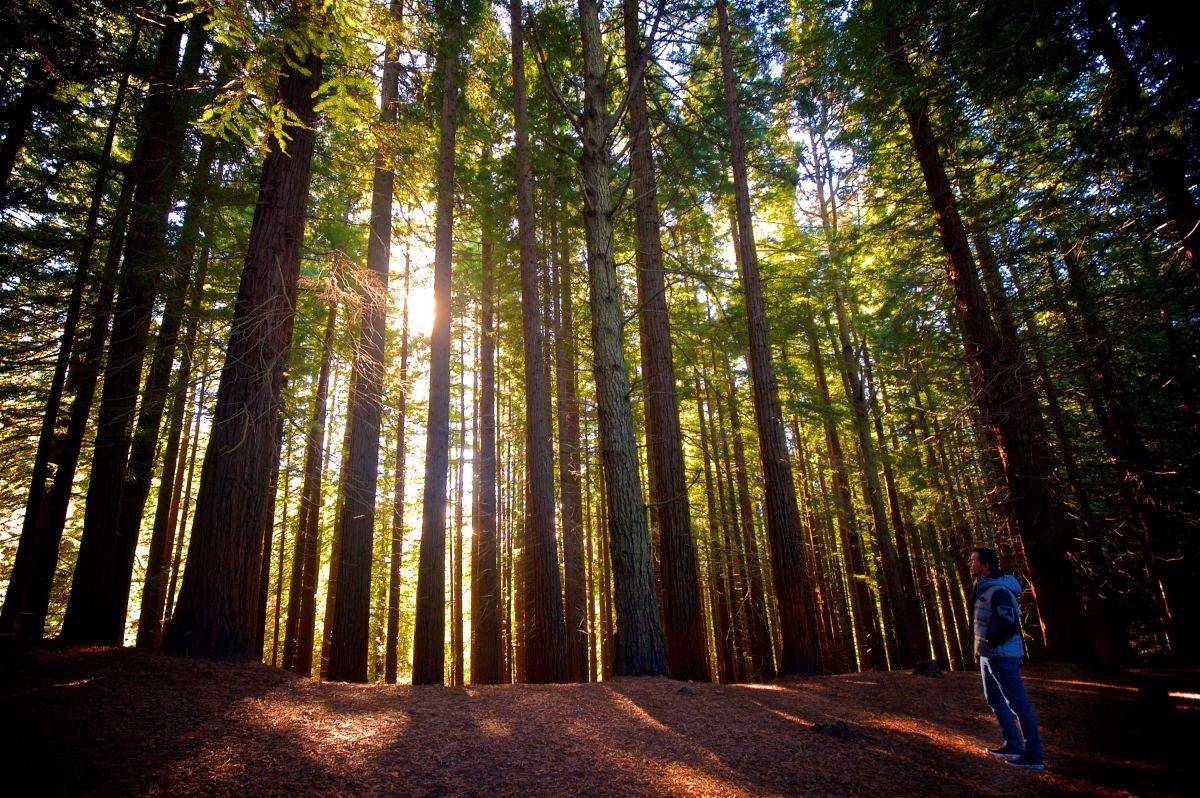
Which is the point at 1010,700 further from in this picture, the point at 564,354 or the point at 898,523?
the point at 564,354

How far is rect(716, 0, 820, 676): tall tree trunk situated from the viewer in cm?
802

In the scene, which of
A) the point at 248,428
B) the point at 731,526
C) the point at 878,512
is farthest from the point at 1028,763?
the point at 731,526

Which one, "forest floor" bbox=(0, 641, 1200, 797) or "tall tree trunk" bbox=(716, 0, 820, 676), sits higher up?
"tall tree trunk" bbox=(716, 0, 820, 676)

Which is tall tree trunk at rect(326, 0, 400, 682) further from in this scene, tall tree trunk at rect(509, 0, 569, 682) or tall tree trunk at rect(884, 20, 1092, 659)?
tall tree trunk at rect(884, 20, 1092, 659)

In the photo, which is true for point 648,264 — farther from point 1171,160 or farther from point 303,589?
point 303,589

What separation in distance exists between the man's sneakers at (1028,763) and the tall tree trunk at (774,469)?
380 cm

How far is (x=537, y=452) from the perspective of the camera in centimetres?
991

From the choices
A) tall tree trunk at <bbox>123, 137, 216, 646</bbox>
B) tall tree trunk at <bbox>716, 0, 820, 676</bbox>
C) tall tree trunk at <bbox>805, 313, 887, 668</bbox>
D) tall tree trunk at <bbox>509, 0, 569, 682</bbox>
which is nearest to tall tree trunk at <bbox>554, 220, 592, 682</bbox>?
tall tree trunk at <bbox>509, 0, 569, 682</bbox>

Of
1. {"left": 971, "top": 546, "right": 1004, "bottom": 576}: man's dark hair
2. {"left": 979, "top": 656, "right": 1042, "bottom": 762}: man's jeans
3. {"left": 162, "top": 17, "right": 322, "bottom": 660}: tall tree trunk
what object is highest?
{"left": 162, "top": 17, "right": 322, "bottom": 660}: tall tree trunk

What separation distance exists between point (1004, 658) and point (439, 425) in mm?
8681

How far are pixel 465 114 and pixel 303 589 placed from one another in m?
15.1

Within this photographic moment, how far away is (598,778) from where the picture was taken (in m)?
3.21

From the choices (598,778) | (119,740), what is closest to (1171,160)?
(598,778)

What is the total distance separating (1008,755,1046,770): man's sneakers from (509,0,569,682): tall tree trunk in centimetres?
670
